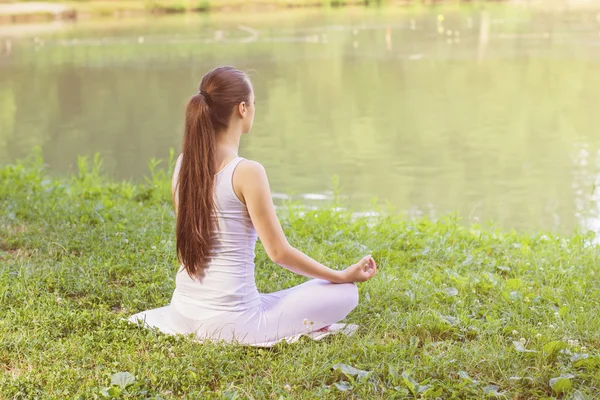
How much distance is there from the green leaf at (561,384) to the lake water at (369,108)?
120 inches

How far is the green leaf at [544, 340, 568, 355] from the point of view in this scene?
8.67 ft

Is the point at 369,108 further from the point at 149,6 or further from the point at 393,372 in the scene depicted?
the point at 149,6

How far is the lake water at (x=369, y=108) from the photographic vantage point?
7215mm

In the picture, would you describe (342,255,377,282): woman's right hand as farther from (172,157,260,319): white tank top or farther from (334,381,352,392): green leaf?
(334,381,352,392): green leaf

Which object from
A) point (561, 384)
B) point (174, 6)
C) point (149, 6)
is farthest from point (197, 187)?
point (174, 6)

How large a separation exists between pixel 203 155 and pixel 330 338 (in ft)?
2.72

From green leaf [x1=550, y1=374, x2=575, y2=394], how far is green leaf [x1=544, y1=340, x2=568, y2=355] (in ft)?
0.61

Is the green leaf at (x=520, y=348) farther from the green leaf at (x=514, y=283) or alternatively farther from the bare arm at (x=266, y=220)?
the green leaf at (x=514, y=283)

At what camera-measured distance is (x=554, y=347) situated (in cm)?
264

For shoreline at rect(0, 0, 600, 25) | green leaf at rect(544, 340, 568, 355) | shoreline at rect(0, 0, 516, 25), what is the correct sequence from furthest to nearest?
1. shoreline at rect(0, 0, 516, 25)
2. shoreline at rect(0, 0, 600, 25)
3. green leaf at rect(544, 340, 568, 355)

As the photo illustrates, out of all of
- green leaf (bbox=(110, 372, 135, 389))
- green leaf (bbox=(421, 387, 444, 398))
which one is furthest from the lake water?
green leaf (bbox=(110, 372, 135, 389))

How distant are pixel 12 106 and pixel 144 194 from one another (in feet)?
24.9

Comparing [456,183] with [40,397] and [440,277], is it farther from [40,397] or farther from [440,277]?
[40,397]

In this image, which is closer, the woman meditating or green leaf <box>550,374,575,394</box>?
green leaf <box>550,374,575,394</box>
